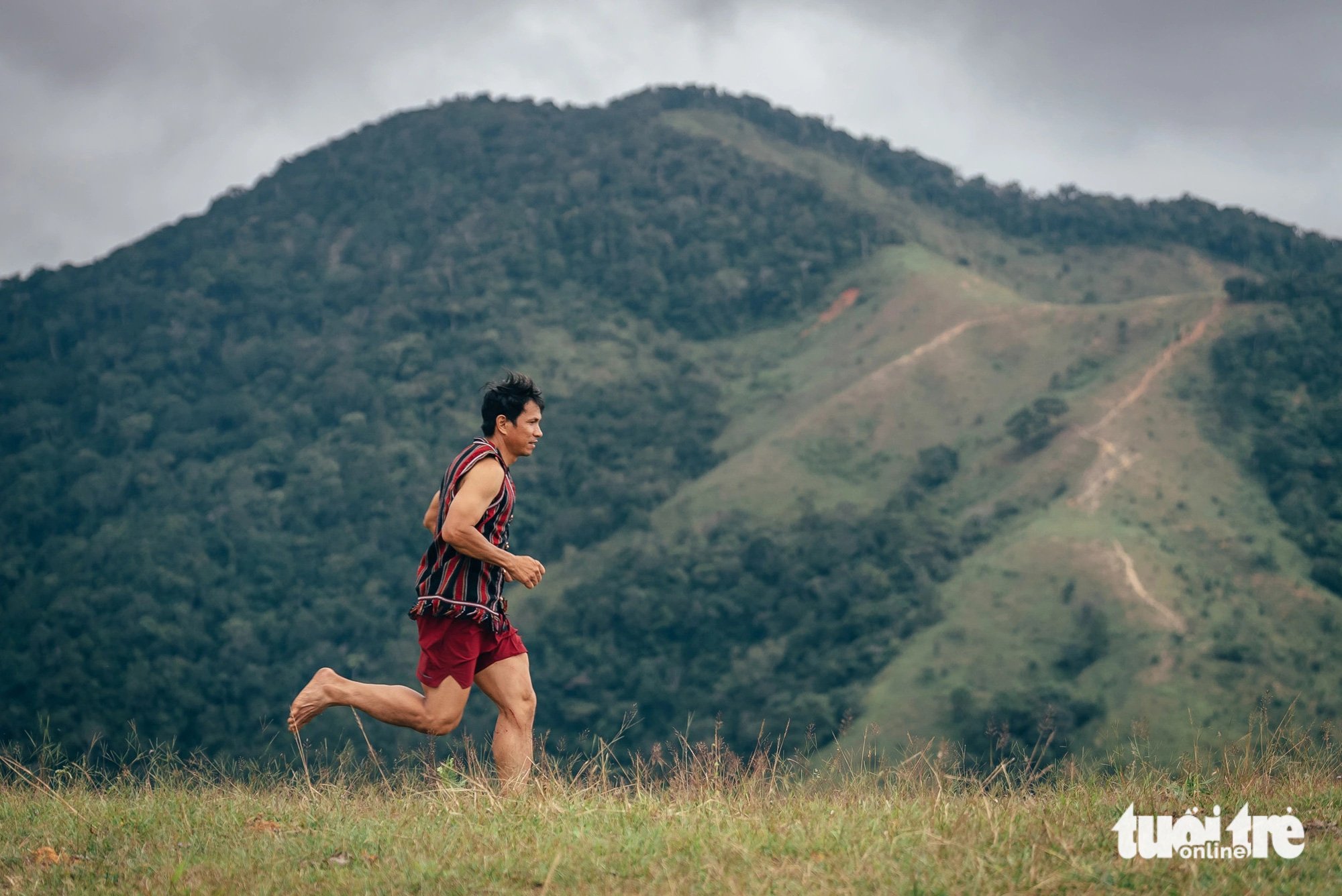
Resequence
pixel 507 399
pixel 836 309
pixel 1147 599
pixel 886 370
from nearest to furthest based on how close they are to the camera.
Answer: pixel 507 399, pixel 1147 599, pixel 886 370, pixel 836 309

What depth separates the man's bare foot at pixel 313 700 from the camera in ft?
16.2

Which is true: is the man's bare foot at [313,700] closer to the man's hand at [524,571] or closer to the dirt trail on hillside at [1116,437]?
the man's hand at [524,571]

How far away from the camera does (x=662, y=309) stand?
113 m

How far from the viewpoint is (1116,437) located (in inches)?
2517

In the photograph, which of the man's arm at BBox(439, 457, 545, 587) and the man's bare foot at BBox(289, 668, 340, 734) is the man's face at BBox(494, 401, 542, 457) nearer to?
the man's arm at BBox(439, 457, 545, 587)

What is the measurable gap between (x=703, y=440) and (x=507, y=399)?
271 feet

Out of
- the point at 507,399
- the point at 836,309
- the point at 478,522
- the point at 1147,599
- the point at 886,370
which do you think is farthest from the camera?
the point at 836,309

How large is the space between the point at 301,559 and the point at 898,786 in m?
79.9

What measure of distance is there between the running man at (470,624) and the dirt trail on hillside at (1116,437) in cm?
5743

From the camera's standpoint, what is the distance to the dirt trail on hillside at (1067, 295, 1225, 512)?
198 feet

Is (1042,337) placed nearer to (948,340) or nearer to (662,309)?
(948,340)

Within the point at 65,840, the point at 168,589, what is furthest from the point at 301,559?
the point at 65,840

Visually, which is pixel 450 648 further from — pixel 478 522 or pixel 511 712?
pixel 478 522

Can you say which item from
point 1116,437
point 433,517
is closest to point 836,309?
point 1116,437
